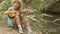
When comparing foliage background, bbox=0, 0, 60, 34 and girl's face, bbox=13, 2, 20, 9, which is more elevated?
girl's face, bbox=13, 2, 20, 9

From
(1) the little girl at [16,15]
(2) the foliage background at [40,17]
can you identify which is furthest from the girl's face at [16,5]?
(2) the foliage background at [40,17]

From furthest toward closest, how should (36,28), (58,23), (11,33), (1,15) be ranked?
1. (58,23)
2. (1,15)
3. (36,28)
4. (11,33)

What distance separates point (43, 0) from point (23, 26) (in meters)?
1.33

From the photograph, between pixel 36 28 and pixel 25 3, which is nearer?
pixel 36 28

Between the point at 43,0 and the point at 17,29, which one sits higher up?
the point at 43,0

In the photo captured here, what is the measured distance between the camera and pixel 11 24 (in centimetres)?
547

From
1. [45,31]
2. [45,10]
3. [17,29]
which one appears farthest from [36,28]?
[45,10]

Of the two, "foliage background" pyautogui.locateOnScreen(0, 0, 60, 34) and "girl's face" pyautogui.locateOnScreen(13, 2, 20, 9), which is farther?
"foliage background" pyautogui.locateOnScreen(0, 0, 60, 34)

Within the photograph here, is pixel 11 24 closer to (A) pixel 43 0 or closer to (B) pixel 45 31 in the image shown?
(B) pixel 45 31

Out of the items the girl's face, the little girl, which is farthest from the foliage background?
the girl's face

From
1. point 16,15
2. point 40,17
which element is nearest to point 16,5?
point 16,15

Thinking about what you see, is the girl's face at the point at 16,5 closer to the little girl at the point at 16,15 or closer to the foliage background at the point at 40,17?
the little girl at the point at 16,15

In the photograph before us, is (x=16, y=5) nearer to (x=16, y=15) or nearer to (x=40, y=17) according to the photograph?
(x=16, y=15)

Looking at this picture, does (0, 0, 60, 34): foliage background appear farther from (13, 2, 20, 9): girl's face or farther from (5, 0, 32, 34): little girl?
(13, 2, 20, 9): girl's face
